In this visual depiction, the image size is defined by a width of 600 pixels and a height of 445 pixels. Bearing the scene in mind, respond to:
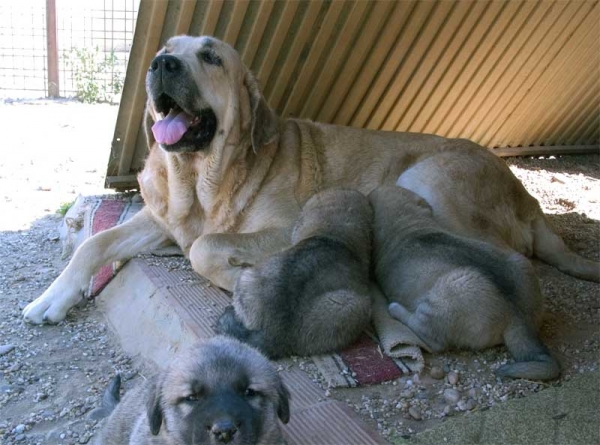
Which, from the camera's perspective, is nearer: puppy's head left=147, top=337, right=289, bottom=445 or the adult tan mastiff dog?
puppy's head left=147, top=337, right=289, bottom=445

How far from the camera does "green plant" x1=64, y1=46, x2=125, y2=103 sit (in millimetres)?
12820

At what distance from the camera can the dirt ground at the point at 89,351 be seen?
3357mm

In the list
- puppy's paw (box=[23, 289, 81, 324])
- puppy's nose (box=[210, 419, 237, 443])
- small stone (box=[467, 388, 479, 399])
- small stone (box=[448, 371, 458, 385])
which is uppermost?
puppy's nose (box=[210, 419, 237, 443])

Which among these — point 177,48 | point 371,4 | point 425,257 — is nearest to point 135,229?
point 177,48

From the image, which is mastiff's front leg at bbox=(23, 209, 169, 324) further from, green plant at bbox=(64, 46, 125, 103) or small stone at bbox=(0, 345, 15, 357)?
green plant at bbox=(64, 46, 125, 103)

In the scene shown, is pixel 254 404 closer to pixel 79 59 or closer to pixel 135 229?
pixel 135 229

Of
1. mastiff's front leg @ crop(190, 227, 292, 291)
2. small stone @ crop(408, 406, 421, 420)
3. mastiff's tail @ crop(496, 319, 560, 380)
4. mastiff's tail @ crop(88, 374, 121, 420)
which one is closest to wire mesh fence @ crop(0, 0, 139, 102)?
mastiff's front leg @ crop(190, 227, 292, 291)

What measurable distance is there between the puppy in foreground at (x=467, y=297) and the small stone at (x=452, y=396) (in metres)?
0.28

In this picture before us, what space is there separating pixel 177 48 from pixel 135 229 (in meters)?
1.37

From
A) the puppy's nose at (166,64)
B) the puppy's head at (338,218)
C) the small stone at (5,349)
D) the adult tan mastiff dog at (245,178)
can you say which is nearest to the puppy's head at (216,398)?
the puppy's head at (338,218)

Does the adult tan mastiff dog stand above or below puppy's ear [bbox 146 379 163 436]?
below

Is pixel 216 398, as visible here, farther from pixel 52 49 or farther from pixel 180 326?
pixel 52 49

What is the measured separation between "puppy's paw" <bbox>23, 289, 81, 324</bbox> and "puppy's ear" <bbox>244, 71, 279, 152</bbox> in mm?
1653

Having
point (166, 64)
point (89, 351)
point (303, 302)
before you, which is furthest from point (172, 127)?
point (303, 302)
